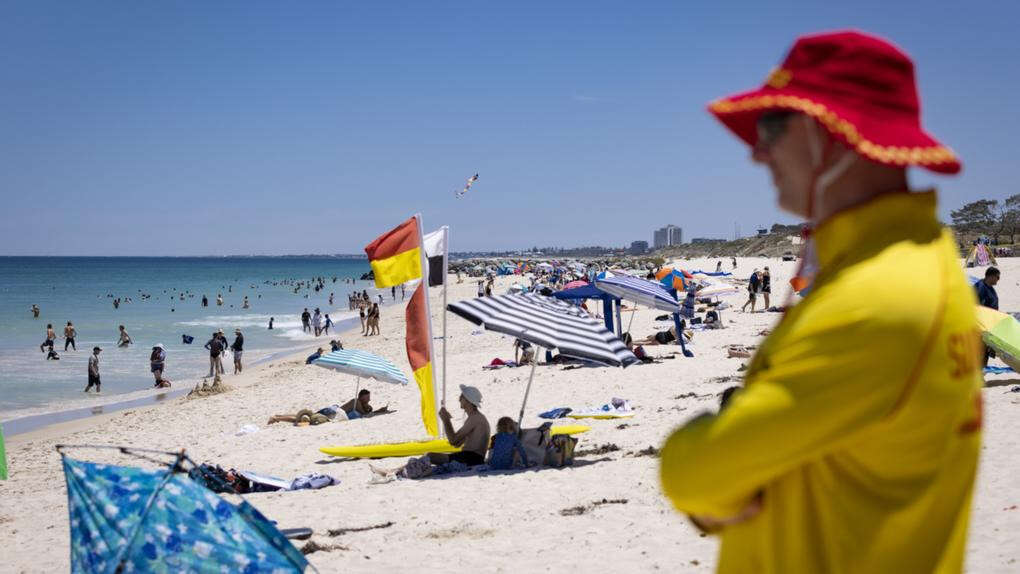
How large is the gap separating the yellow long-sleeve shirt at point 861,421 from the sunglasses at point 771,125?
18 cm

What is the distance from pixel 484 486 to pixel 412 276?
2.97 meters

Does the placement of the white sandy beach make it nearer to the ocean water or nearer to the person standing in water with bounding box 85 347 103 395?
the person standing in water with bounding box 85 347 103 395

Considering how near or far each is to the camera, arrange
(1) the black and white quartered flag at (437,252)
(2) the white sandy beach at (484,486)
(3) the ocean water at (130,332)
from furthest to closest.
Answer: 1. (3) the ocean water at (130,332)
2. (1) the black and white quartered flag at (437,252)
3. (2) the white sandy beach at (484,486)

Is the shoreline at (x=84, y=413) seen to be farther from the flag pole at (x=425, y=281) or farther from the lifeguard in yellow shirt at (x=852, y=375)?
the lifeguard in yellow shirt at (x=852, y=375)

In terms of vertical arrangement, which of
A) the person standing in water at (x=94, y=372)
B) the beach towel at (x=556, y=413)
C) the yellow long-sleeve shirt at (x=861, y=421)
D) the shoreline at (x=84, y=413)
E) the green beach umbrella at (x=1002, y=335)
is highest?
the yellow long-sleeve shirt at (x=861, y=421)

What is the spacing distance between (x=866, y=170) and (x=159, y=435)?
50.9ft

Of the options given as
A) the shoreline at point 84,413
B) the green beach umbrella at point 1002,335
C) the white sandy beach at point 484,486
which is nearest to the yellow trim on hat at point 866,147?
the white sandy beach at point 484,486

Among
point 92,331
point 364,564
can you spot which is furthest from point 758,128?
point 92,331

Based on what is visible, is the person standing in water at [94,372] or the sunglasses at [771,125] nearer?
the sunglasses at [771,125]

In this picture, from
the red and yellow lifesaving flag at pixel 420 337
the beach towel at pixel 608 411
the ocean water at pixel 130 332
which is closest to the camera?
the red and yellow lifesaving flag at pixel 420 337

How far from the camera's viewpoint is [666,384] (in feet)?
45.4

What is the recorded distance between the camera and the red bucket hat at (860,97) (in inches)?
46.5

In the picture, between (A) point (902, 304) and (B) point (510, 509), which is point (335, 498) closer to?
(B) point (510, 509)

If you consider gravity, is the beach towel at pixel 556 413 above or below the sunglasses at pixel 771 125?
below
